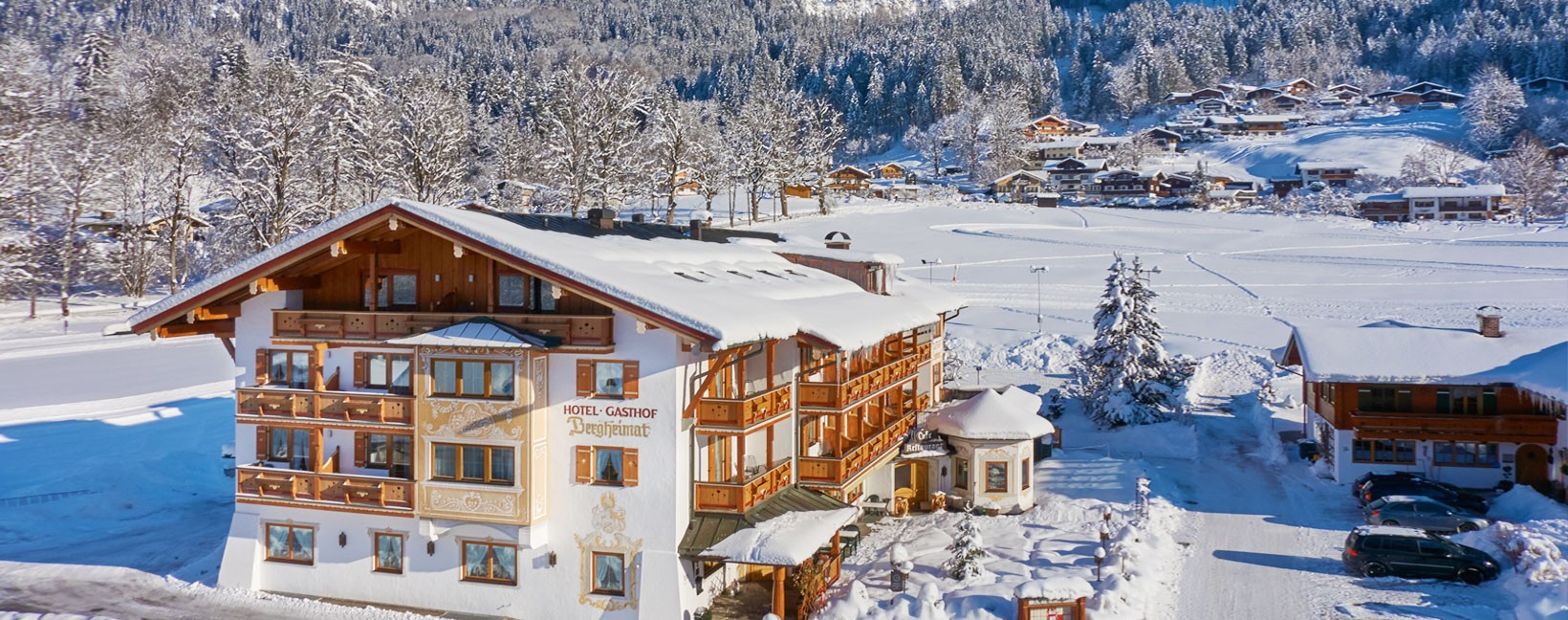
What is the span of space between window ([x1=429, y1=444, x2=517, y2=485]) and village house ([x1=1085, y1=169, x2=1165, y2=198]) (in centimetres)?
11570

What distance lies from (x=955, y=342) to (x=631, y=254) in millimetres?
34097

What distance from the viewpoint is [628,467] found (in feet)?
61.0

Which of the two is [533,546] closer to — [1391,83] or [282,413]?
[282,413]

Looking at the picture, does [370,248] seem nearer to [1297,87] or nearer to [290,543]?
[290,543]

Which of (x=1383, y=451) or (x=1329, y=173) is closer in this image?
(x=1383, y=451)

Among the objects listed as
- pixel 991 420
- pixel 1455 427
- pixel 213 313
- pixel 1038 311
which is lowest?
pixel 1455 427

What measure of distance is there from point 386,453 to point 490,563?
305 centimetres

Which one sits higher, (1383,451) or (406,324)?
(406,324)

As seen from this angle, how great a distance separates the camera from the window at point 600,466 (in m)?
18.7

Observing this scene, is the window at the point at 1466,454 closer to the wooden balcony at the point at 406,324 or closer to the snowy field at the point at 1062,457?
the snowy field at the point at 1062,457

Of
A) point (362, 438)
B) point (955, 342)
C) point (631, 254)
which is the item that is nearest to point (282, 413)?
point (362, 438)

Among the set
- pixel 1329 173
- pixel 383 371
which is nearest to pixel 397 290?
pixel 383 371

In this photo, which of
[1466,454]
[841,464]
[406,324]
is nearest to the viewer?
[406,324]

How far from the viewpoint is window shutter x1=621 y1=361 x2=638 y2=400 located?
60.4ft
